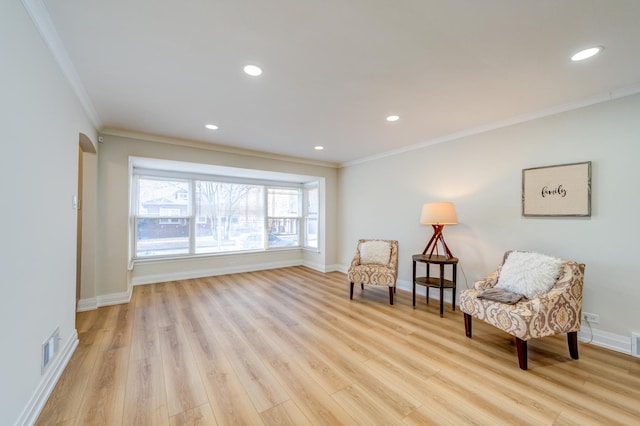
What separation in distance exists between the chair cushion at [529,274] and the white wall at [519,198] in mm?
490

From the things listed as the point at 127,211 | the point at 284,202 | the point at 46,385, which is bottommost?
the point at 46,385

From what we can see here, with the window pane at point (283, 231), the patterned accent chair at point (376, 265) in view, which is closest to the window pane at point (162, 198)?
the window pane at point (283, 231)

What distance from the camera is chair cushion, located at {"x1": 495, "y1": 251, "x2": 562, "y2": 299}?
2.37m

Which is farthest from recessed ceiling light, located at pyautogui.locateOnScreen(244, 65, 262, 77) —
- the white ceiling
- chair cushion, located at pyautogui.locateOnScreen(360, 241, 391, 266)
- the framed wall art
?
the framed wall art

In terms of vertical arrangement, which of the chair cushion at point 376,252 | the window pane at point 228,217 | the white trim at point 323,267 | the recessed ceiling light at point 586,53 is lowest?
the white trim at point 323,267

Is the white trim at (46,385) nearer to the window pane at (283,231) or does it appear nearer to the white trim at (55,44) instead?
the white trim at (55,44)

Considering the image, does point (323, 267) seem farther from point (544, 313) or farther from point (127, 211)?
point (544, 313)

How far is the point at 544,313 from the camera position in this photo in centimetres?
209

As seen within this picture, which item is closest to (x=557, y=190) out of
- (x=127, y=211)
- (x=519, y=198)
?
(x=519, y=198)

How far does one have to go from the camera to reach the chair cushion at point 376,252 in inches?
160

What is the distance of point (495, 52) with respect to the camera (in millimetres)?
1855

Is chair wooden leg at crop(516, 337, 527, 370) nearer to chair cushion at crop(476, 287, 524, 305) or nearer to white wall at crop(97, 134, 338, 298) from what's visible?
chair cushion at crop(476, 287, 524, 305)

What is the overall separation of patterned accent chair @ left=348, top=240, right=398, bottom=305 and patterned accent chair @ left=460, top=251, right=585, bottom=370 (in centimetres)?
131

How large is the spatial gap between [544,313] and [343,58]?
2.59 meters
